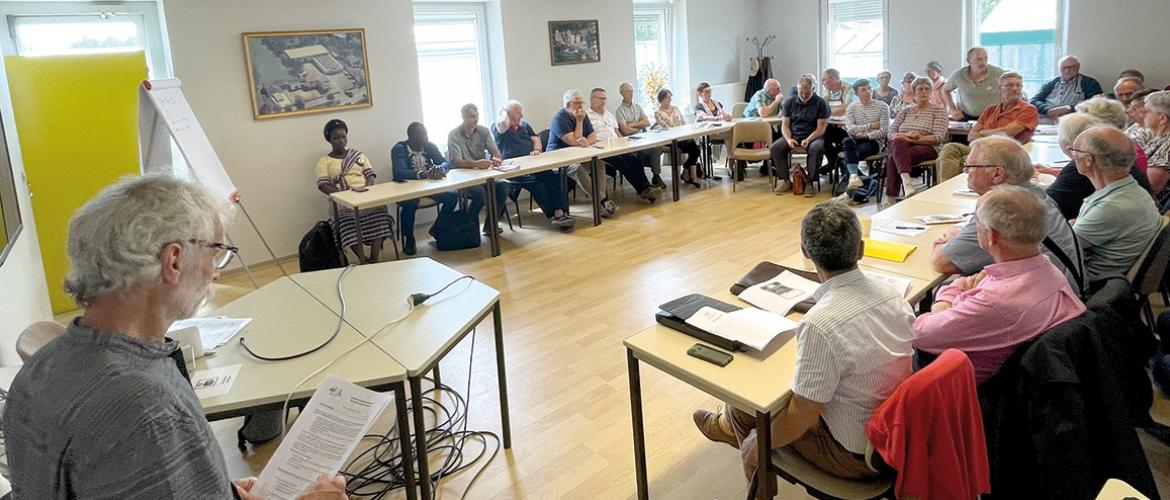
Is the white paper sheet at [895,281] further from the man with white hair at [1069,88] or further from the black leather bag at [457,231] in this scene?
the man with white hair at [1069,88]

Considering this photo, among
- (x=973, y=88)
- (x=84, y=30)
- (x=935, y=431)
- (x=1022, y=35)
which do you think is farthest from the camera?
(x=1022, y=35)

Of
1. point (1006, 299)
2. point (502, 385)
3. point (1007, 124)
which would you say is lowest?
point (502, 385)

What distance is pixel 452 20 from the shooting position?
7.52 m

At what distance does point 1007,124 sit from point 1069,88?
77.3 inches

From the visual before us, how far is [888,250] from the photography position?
3.08m

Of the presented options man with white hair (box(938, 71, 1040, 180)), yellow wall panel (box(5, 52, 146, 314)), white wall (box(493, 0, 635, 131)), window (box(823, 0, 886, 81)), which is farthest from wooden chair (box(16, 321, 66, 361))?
window (box(823, 0, 886, 81))

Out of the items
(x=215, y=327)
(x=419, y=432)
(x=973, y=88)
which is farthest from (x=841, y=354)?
(x=973, y=88)

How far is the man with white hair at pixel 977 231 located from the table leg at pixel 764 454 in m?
0.97

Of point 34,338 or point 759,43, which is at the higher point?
point 759,43

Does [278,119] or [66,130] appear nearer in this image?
[66,130]

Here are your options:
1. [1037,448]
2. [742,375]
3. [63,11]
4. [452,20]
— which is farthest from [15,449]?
[452,20]

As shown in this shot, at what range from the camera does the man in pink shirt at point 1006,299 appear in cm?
211

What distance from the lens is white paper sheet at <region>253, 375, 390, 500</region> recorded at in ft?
5.83

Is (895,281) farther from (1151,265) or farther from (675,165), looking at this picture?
(675,165)
